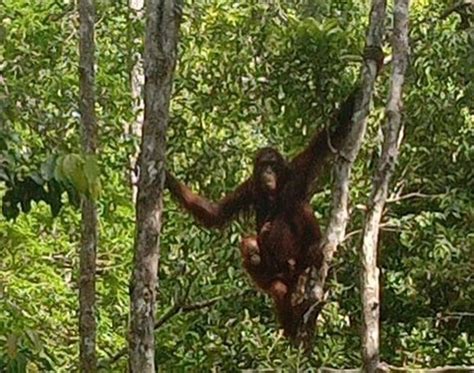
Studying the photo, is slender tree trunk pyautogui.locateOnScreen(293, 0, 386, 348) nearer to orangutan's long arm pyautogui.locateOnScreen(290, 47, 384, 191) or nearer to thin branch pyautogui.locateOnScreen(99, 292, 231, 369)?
orangutan's long arm pyautogui.locateOnScreen(290, 47, 384, 191)

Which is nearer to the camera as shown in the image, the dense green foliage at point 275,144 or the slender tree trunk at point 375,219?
the slender tree trunk at point 375,219

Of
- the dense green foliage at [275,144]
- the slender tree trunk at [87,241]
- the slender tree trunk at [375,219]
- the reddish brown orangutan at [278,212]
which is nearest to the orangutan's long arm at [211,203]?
the reddish brown orangutan at [278,212]

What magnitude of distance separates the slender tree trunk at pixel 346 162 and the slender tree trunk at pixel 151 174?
37.9 inches

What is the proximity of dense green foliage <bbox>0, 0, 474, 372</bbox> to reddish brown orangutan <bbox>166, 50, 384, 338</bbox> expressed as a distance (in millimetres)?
154

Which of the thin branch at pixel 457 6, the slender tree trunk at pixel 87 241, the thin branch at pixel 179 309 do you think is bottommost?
the thin branch at pixel 179 309

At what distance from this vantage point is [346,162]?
15.1 ft

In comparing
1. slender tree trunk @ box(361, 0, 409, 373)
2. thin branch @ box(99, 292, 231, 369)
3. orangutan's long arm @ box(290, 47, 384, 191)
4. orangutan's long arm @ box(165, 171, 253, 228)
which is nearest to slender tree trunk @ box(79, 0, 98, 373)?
thin branch @ box(99, 292, 231, 369)

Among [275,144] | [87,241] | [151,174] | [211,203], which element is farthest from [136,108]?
[151,174]

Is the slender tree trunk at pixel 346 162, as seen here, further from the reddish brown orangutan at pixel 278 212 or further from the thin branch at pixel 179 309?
the thin branch at pixel 179 309

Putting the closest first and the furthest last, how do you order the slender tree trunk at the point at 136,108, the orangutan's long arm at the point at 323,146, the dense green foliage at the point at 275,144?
the orangutan's long arm at the point at 323,146
the dense green foliage at the point at 275,144
the slender tree trunk at the point at 136,108

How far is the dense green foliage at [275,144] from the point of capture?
17.4ft

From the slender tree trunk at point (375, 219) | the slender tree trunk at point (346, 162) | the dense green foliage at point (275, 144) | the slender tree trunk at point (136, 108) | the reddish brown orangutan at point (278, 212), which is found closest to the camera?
the slender tree trunk at point (375, 219)

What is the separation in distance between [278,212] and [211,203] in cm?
51

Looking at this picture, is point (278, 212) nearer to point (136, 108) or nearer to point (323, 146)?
point (323, 146)
